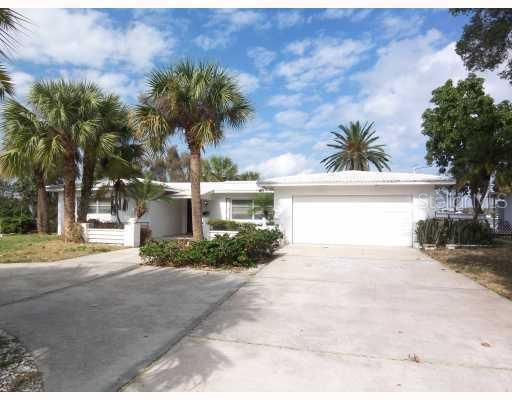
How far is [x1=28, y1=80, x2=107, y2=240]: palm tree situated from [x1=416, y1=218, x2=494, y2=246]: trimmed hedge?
12614 mm

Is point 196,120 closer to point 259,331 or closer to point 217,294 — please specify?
point 217,294

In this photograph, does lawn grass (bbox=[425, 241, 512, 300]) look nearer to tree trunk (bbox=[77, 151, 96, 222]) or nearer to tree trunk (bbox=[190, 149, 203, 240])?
tree trunk (bbox=[190, 149, 203, 240])

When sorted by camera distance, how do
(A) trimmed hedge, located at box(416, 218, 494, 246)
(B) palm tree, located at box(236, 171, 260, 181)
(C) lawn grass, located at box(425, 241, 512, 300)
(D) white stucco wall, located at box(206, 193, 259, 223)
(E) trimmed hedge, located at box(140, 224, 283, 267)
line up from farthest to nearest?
(B) palm tree, located at box(236, 171, 260, 181) → (D) white stucco wall, located at box(206, 193, 259, 223) → (A) trimmed hedge, located at box(416, 218, 494, 246) → (E) trimmed hedge, located at box(140, 224, 283, 267) → (C) lawn grass, located at box(425, 241, 512, 300)

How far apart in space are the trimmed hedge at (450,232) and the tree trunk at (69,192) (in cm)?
1391

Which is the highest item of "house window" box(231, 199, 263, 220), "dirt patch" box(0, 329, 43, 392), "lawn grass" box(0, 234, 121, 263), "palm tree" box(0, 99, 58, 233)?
"palm tree" box(0, 99, 58, 233)

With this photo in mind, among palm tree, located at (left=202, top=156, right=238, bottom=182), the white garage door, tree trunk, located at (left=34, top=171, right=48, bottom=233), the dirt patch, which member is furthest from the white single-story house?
palm tree, located at (left=202, top=156, right=238, bottom=182)

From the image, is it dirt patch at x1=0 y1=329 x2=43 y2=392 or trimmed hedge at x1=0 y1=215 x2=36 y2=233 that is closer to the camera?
dirt patch at x1=0 y1=329 x2=43 y2=392

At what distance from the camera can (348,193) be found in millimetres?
14938

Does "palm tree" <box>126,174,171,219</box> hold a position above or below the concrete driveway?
above

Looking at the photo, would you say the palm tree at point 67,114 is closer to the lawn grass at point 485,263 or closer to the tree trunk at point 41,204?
the tree trunk at point 41,204

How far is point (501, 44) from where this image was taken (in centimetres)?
808

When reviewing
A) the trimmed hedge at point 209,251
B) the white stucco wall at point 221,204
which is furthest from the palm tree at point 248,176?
the trimmed hedge at point 209,251

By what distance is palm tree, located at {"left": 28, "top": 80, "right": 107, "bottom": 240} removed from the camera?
12.2 meters

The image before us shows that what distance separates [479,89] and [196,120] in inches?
698
